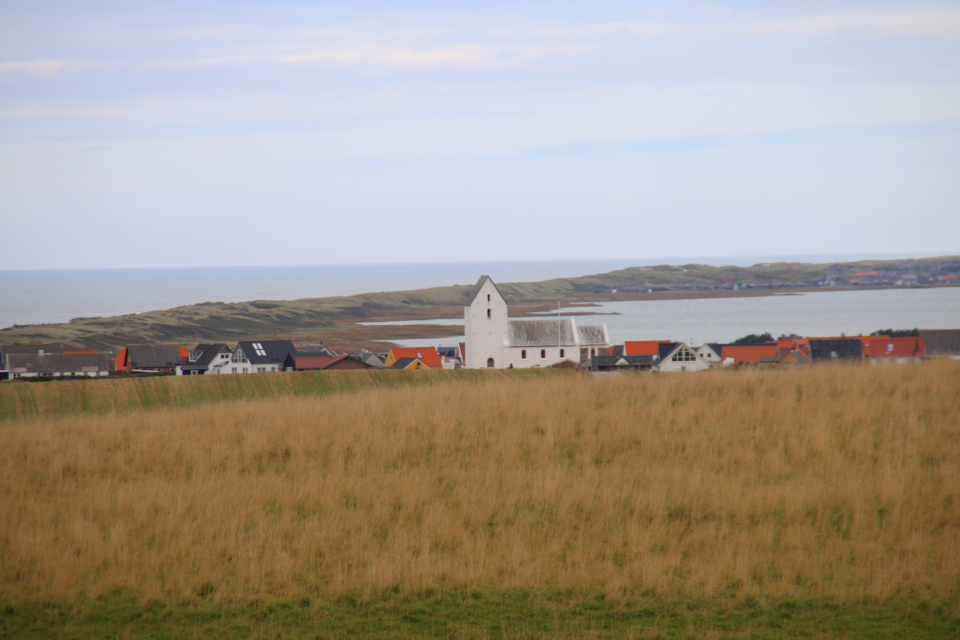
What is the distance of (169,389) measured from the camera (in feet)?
91.7

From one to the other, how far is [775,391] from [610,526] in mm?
7300

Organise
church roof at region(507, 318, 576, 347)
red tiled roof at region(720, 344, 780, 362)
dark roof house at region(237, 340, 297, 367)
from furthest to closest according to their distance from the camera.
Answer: church roof at region(507, 318, 576, 347), dark roof house at region(237, 340, 297, 367), red tiled roof at region(720, 344, 780, 362)

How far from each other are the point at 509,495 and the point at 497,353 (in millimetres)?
56571

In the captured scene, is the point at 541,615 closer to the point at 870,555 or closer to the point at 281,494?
the point at 870,555

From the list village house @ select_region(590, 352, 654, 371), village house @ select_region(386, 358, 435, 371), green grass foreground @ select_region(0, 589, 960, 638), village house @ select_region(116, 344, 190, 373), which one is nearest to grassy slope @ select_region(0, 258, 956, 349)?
village house @ select_region(386, 358, 435, 371)

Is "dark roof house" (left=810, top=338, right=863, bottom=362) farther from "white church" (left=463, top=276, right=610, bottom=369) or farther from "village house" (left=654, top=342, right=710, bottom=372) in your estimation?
"white church" (left=463, top=276, right=610, bottom=369)

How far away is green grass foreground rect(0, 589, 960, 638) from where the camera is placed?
619 cm

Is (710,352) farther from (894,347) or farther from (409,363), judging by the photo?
(409,363)

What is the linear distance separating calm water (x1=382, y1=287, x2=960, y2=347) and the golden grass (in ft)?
243

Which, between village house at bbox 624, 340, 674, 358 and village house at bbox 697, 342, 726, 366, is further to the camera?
village house at bbox 624, 340, 674, 358

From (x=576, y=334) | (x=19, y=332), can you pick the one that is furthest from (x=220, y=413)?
(x=19, y=332)

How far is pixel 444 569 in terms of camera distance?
7.42 metres

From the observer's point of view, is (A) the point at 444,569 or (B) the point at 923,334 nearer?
(A) the point at 444,569

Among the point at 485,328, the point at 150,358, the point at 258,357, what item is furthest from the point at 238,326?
the point at 485,328
